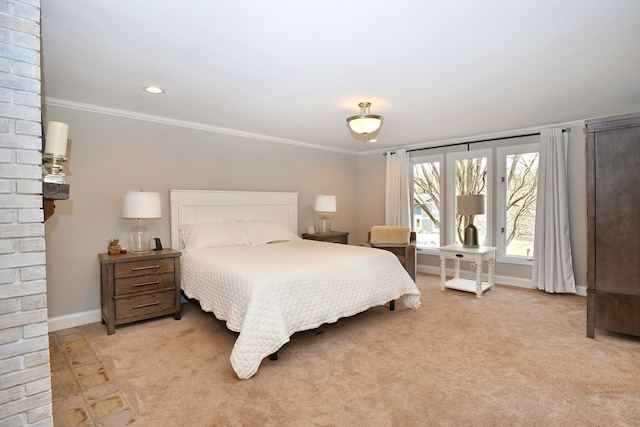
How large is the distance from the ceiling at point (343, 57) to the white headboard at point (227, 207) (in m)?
0.98

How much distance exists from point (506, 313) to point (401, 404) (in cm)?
224

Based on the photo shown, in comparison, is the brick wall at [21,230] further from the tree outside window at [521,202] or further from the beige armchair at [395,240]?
the tree outside window at [521,202]

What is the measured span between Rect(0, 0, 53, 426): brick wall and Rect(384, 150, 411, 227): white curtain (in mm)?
5055

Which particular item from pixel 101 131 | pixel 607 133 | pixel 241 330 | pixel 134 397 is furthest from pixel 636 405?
pixel 101 131

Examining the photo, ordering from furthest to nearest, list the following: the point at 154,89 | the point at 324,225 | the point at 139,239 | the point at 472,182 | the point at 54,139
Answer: the point at 324,225
the point at 472,182
the point at 139,239
the point at 154,89
the point at 54,139

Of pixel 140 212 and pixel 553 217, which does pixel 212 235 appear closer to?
pixel 140 212

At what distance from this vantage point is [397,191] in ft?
19.2

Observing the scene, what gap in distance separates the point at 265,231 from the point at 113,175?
5.99 feet

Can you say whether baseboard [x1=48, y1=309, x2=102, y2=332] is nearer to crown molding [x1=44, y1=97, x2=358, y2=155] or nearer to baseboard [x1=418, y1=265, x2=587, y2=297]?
crown molding [x1=44, y1=97, x2=358, y2=155]

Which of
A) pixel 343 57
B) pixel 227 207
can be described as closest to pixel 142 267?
pixel 227 207

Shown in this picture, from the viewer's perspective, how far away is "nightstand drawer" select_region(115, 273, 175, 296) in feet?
10.5

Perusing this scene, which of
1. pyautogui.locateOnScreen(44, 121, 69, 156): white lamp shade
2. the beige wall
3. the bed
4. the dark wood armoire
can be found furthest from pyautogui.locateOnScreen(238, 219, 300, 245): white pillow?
the dark wood armoire

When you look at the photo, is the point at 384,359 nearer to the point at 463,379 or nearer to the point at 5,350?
the point at 463,379

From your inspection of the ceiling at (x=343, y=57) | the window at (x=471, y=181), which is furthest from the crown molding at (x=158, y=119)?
the window at (x=471, y=181)
